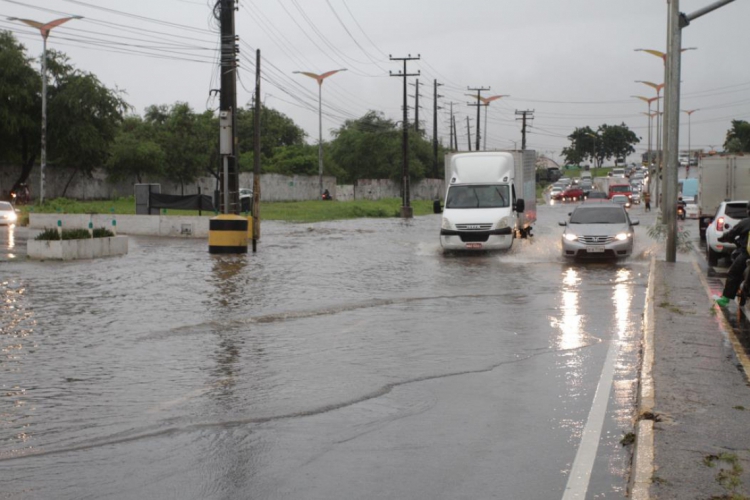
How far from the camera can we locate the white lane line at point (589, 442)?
5832mm

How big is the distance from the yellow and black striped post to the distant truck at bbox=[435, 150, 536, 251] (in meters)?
5.71

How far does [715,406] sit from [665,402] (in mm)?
383

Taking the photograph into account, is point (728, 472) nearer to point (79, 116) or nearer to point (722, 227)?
point (722, 227)

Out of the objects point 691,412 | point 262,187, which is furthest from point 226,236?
point 262,187

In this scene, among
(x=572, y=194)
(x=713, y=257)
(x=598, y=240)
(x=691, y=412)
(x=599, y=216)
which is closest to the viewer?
(x=691, y=412)

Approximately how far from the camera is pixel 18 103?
56562mm

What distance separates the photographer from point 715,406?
772 centimetres

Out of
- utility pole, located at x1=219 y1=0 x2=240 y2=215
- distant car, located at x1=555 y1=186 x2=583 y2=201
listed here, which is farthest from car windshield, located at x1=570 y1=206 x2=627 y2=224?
distant car, located at x1=555 y1=186 x2=583 y2=201

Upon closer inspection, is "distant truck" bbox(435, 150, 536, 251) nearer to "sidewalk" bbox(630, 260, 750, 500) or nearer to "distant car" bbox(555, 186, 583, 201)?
"sidewalk" bbox(630, 260, 750, 500)

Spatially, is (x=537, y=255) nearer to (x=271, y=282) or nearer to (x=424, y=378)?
(x=271, y=282)

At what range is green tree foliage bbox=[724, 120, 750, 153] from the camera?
168 meters

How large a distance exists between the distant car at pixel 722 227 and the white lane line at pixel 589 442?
46.9 feet

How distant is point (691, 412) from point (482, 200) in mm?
A: 21338

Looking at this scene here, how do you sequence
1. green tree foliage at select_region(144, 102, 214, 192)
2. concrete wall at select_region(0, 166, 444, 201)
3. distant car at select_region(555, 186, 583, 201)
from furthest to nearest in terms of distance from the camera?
distant car at select_region(555, 186, 583, 201) → green tree foliage at select_region(144, 102, 214, 192) → concrete wall at select_region(0, 166, 444, 201)
